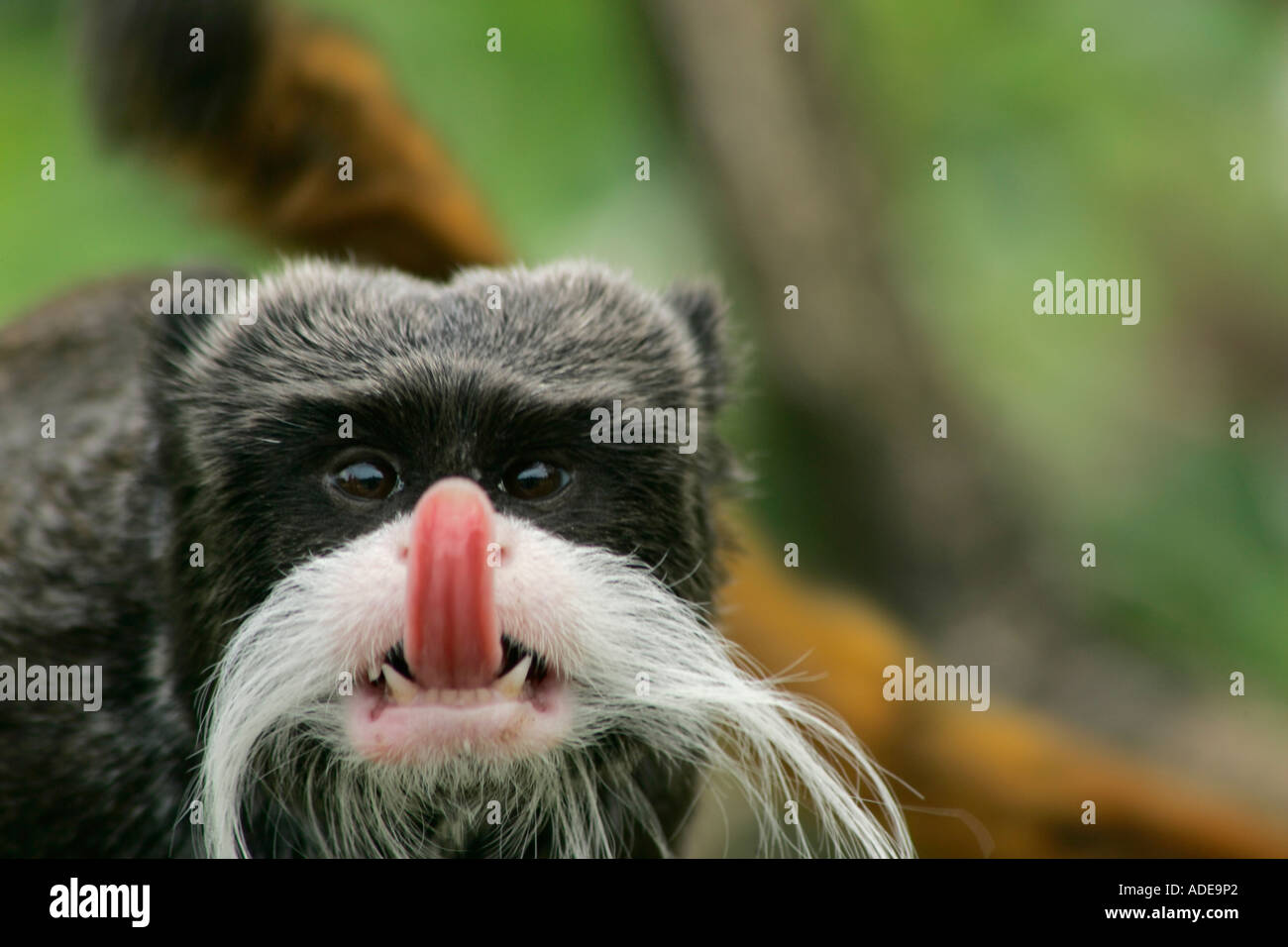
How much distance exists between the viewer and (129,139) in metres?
3.12

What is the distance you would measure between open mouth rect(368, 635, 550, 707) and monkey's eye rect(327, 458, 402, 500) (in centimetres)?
23

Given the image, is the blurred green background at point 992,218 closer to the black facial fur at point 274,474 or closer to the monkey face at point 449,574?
the black facial fur at point 274,474

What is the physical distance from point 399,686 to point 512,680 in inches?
5.4

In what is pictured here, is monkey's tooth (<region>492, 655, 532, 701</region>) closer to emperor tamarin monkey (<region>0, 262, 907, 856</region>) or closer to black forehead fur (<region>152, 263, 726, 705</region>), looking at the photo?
emperor tamarin monkey (<region>0, 262, 907, 856</region>)

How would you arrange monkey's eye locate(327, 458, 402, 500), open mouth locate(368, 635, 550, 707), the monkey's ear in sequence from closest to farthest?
1. open mouth locate(368, 635, 550, 707)
2. monkey's eye locate(327, 458, 402, 500)
3. the monkey's ear

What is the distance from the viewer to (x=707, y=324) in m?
2.39

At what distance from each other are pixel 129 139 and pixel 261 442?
1.55 m

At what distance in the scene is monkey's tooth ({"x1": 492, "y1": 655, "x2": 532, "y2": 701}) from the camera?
5.71 feet

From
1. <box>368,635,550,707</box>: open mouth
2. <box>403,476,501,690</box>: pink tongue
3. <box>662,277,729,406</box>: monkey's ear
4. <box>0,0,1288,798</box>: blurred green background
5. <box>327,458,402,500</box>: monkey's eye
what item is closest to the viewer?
<box>403,476,501,690</box>: pink tongue

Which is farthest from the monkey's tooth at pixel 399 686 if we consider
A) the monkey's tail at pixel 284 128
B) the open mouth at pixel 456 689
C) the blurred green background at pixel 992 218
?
the blurred green background at pixel 992 218

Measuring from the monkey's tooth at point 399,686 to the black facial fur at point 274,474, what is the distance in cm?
20

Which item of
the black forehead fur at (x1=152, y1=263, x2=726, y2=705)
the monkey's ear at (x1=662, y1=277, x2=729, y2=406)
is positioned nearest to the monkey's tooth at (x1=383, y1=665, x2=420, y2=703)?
the black forehead fur at (x1=152, y1=263, x2=726, y2=705)
